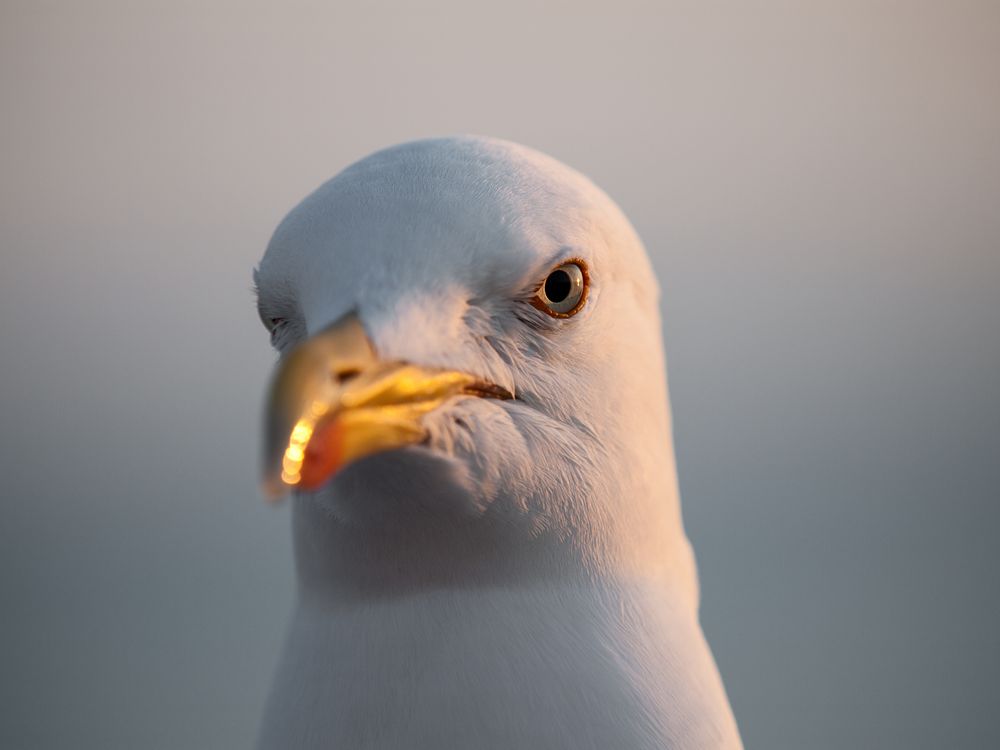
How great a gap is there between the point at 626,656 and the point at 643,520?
7.2 inches

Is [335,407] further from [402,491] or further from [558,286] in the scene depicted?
[558,286]

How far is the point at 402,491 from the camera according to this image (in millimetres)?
1326

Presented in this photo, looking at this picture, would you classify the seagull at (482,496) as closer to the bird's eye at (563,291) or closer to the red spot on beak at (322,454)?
the bird's eye at (563,291)

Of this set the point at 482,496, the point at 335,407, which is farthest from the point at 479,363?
the point at 335,407

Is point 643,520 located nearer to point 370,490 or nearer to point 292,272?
point 370,490

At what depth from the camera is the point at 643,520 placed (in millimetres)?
1503

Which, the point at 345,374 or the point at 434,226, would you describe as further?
the point at 434,226

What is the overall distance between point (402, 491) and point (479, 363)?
7.0 inches

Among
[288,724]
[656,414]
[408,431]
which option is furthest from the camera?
[656,414]

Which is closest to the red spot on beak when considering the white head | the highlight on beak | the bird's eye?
the highlight on beak

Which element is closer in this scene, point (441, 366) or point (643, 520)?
point (441, 366)

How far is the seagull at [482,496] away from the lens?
51.7 inches

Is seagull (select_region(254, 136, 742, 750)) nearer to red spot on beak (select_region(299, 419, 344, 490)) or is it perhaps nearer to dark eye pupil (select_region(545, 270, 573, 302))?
dark eye pupil (select_region(545, 270, 573, 302))

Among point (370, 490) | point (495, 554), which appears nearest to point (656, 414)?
point (495, 554)
